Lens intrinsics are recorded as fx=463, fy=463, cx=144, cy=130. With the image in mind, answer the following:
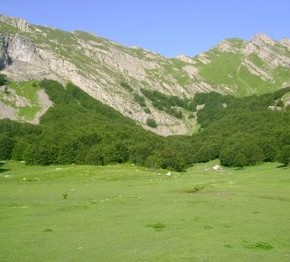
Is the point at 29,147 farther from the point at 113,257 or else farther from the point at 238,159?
the point at 113,257

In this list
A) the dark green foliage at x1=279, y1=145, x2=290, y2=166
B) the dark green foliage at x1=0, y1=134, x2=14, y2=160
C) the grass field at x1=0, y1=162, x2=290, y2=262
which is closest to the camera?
the grass field at x1=0, y1=162, x2=290, y2=262

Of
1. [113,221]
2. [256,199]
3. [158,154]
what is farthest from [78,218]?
[158,154]

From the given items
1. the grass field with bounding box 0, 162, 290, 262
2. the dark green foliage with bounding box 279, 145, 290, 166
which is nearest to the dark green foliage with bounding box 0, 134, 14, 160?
the dark green foliage with bounding box 279, 145, 290, 166

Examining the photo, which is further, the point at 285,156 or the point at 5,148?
the point at 5,148

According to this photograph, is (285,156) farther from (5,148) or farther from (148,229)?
(5,148)

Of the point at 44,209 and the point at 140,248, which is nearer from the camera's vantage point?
the point at 140,248

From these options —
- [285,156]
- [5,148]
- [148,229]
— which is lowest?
[148,229]

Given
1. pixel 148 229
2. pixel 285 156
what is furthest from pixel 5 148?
pixel 148 229

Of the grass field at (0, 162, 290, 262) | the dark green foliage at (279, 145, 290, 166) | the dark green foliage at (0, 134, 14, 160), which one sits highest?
the dark green foliage at (279, 145, 290, 166)

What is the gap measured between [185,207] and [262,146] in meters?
134

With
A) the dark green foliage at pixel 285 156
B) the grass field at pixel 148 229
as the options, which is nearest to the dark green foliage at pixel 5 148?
the dark green foliage at pixel 285 156

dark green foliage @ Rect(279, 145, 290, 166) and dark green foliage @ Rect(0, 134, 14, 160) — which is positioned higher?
dark green foliage @ Rect(279, 145, 290, 166)

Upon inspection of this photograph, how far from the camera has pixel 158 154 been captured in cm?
17612

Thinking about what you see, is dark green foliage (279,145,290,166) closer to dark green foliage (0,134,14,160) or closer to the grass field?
the grass field
